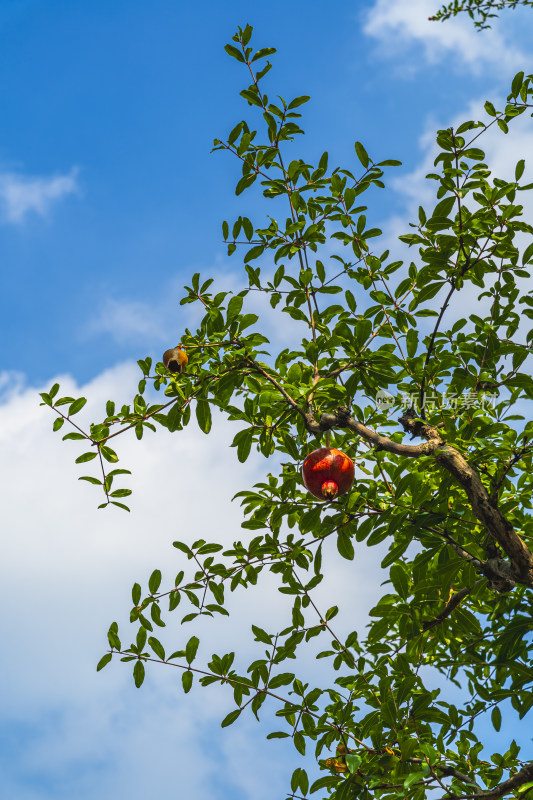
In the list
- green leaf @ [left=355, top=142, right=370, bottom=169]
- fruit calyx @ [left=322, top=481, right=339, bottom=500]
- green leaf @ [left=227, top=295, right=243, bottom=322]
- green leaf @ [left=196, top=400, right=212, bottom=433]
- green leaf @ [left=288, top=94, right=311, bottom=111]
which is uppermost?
green leaf @ [left=288, top=94, right=311, bottom=111]

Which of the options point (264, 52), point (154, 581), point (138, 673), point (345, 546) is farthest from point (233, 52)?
point (138, 673)

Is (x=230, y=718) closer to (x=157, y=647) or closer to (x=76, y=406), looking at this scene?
(x=157, y=647)

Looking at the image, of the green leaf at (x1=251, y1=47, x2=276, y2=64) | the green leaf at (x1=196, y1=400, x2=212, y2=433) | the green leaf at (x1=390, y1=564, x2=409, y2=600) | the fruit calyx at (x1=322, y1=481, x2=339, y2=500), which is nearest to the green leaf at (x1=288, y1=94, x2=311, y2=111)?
the green leaf at (x1=251, y1=47, x2=276, y2=64)

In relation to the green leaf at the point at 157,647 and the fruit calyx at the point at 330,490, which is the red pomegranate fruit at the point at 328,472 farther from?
the green leaf at the point at 157,647

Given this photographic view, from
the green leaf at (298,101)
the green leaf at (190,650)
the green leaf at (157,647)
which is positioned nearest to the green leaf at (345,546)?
the green leaf at (190,650)

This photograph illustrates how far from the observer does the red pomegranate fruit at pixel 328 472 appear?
2480 millimetres

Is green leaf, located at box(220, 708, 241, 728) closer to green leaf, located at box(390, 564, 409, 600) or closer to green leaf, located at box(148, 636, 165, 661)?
green leaf, located at box(148, 636, 165, 661)

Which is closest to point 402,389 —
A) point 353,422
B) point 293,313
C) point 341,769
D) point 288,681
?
point 353,422

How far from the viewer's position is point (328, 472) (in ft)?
8.14

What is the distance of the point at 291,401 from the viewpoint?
7.93ft

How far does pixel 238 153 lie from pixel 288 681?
7.62 feet

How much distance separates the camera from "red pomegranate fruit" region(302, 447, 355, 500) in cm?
248

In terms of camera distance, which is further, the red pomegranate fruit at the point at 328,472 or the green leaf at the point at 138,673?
the green leaf at the point at 138,673

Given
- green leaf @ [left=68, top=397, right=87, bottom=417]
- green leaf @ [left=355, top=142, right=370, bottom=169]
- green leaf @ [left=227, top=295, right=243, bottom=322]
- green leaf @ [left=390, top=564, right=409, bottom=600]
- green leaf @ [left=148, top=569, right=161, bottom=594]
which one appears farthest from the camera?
green leaf @ [left=355, top=142, right=370, bottom=169]
